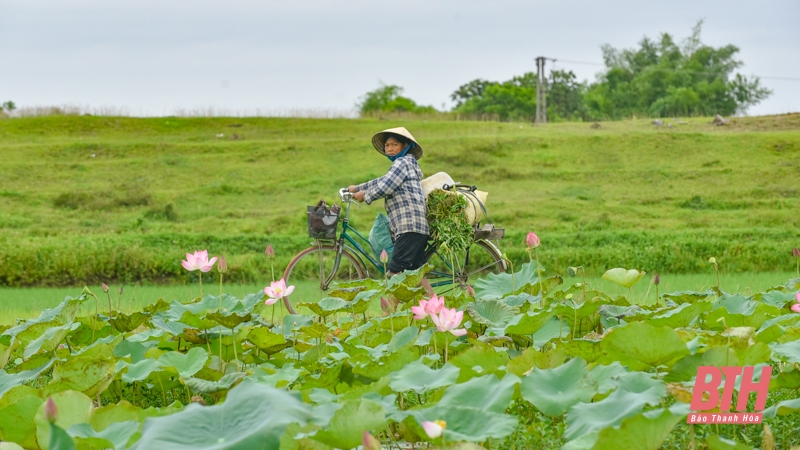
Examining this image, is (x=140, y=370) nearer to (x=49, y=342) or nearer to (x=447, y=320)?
(x=49, y=342)

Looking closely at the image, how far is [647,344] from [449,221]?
392 cm

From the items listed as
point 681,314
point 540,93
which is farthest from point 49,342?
point 540,93

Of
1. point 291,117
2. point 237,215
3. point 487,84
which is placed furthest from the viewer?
point 487,84

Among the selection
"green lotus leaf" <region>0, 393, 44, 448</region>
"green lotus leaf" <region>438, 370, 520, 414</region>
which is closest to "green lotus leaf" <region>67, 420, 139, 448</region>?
"green lotus leaf" <region>0, 393, 44, 448</region>

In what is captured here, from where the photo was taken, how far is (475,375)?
84.6 inches

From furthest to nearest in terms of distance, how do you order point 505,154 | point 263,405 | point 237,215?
point 505,154
point 237,215
point 263,405

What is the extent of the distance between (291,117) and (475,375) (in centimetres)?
2893

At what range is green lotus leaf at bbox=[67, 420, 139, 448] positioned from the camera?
5.81 feet

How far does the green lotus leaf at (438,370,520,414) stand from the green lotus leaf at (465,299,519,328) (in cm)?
Result: 112

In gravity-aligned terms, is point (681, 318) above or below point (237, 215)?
above

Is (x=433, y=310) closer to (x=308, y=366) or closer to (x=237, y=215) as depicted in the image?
(x=308, y=366)

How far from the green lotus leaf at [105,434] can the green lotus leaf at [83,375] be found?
477 millimetres

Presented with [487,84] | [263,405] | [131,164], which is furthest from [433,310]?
[487,84]

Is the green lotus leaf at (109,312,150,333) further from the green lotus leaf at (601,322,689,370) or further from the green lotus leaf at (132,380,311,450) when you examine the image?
the green lotus leaf at (601,322,689,370)
